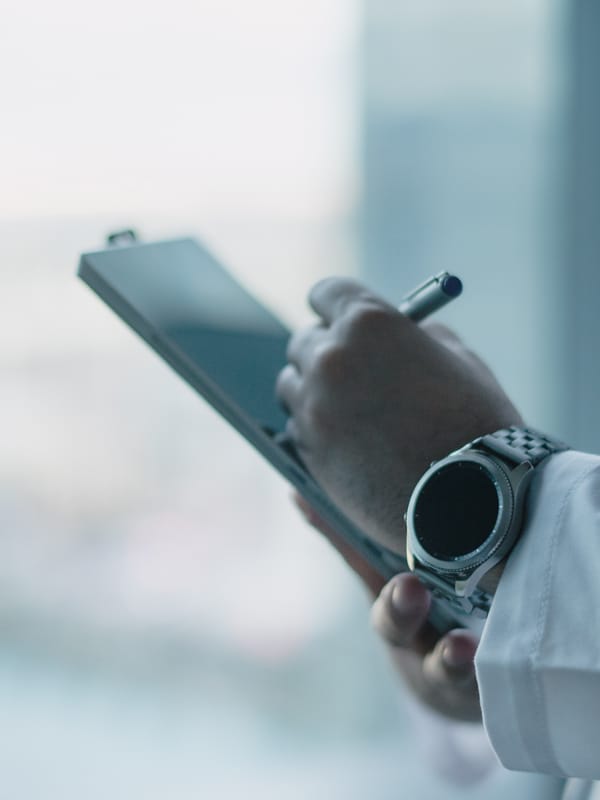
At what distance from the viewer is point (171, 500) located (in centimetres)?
138

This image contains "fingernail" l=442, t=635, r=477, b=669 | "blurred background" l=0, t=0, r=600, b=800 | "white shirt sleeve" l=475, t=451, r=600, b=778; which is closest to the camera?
"white shirt sleeve" l=475, t=451, r=600, b=778

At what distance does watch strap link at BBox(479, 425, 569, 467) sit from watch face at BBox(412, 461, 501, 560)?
21 millimetres

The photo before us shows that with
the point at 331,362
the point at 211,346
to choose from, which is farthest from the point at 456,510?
the point at 211,346

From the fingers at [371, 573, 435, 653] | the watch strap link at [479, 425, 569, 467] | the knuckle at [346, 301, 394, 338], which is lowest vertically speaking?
the fingers at [371, 573, 435, 653]

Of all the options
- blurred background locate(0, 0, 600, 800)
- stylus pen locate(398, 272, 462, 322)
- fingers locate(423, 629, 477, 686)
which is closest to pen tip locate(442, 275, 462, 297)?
stylus pen locate(398, 272, 462, 322)

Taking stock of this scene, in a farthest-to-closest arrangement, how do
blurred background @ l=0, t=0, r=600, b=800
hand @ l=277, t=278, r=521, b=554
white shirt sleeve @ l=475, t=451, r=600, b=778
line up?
blurred background @ l=0, t=0, r=600, b=800
hand @ l=277, t=278, r=521, b=554
white shirt sleeve @ l=475, t=451, r=600, b=778

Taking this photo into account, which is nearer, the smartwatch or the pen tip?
the smartwatch

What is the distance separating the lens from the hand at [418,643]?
25.4 inches

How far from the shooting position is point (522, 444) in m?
0.54

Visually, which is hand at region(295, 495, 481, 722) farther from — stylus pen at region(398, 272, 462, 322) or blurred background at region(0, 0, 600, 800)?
blurred background at region(0, 0, 600, 800)

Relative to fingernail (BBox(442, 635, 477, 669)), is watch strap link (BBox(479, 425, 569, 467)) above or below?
above

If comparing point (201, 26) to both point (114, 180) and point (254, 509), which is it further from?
point (254, 509)

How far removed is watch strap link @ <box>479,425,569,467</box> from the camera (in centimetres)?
53

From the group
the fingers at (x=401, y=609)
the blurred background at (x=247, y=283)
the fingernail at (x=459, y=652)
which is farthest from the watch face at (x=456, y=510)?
the blurred background at (x=247, y=283)
